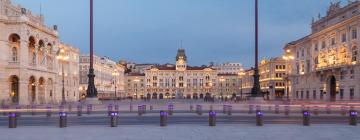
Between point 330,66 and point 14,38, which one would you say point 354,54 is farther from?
point 14,38

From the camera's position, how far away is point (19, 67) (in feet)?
175

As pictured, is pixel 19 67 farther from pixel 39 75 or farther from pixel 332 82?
pixel 332 82

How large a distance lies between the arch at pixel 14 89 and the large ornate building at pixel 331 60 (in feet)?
162

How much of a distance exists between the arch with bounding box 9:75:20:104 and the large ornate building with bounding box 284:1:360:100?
162 ft

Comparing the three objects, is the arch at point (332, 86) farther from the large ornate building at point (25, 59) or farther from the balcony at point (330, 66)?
the large ornate building at point (25, 59)

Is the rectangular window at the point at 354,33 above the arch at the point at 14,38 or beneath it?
above

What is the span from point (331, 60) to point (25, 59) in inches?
2199

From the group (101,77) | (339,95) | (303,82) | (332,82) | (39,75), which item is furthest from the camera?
(101,77)

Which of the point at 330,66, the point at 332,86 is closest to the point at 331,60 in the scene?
the point at 330,66

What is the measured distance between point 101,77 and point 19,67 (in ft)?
274

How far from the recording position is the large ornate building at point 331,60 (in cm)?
6253

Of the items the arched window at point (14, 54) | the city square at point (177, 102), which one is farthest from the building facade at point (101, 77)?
the arched window at point (14, 54)

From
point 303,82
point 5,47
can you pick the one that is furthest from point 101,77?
point 5,47

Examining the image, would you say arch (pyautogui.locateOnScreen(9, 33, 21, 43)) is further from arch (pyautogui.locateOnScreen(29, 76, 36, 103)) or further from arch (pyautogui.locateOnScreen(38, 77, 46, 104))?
arch (pyautogui.locateOnScreen(38, 77, 46, 104))
